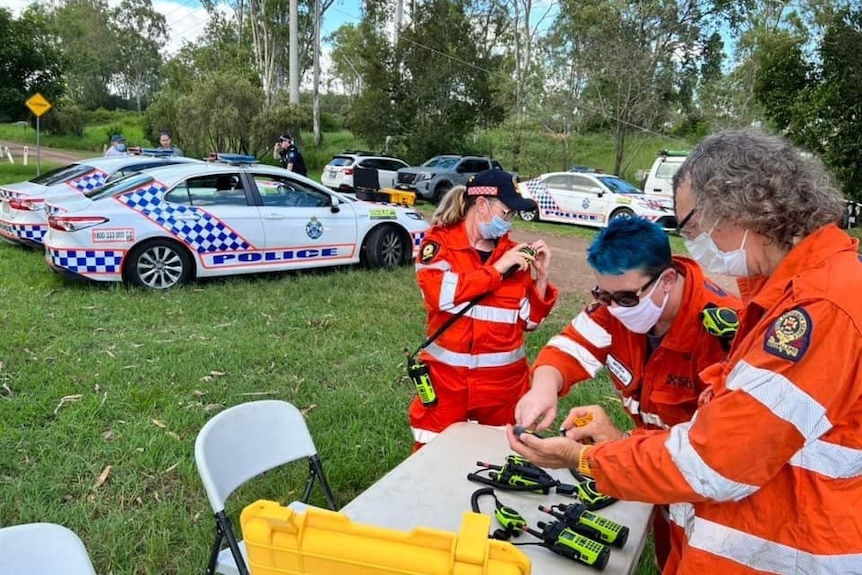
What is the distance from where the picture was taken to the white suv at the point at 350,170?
1909cm

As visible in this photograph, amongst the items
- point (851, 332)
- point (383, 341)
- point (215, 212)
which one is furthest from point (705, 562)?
point (215, 212)

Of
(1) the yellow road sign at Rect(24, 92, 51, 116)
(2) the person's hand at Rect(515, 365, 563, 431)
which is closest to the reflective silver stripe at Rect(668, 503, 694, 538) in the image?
(2) the person's hand at Rect(515, 365, 563, 431)

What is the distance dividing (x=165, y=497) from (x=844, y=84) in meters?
18.4

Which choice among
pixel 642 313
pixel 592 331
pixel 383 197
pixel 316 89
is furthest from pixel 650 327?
pixel 316 89

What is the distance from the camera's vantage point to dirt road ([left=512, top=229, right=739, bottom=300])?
29.2 ft

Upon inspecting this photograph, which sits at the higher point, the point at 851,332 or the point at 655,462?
the point at 851,332

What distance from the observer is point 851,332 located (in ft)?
3.77

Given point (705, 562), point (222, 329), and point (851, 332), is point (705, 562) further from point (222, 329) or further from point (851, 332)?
point (222, 329)

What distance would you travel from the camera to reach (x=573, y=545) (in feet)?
5.42

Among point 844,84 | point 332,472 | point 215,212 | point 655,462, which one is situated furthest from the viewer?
point 844,84

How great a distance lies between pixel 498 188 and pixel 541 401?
1200mm

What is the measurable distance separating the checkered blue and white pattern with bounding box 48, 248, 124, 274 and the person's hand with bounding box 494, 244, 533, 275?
217 inches

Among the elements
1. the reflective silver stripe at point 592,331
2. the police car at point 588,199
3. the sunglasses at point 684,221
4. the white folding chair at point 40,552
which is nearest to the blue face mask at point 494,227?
the reflective silver stripe at point 592,331

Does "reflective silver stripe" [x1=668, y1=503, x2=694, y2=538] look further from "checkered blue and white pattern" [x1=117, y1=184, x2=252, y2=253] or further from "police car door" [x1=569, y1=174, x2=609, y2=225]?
"police car door" [x1=569, y1=174, x2=609, y2=225]
